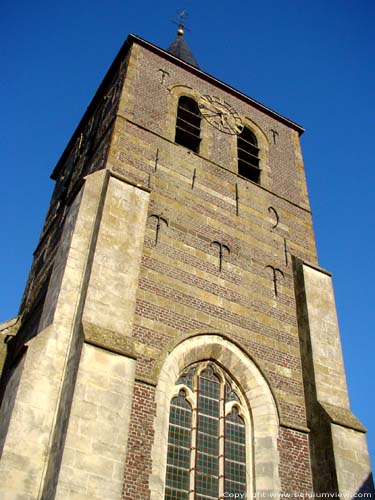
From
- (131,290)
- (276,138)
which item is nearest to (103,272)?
(131,290)

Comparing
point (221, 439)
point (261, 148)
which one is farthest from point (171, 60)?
point (221, 439)

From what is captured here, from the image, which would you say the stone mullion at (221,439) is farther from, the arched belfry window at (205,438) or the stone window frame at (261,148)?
the stone window frame at (261,148)

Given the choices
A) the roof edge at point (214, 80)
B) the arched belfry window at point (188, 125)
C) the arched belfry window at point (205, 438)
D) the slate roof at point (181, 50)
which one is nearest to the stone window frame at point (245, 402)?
the arched belfry window at point (205, 438)

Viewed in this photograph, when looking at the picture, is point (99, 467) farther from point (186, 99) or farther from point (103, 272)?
point (186, 99)

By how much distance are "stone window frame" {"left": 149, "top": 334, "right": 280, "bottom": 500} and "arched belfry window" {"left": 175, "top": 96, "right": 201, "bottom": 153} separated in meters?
6.30

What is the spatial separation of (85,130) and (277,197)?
6.69 m

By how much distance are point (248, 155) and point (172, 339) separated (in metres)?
7.80

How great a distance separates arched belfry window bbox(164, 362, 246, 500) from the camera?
9.41 m

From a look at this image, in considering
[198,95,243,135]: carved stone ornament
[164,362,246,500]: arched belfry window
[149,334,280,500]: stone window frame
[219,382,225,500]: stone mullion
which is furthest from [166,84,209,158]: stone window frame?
[219,382,225,500]: stone mullion

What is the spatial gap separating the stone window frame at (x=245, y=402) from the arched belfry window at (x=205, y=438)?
0.15 meters

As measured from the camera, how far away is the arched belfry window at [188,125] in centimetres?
1581

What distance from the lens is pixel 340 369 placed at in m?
11.8

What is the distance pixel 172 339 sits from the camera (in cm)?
1052

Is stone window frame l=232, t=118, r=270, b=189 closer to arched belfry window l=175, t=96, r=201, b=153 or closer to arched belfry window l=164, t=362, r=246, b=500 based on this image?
arched belfry window l=175, t=96, r=201, b=153
